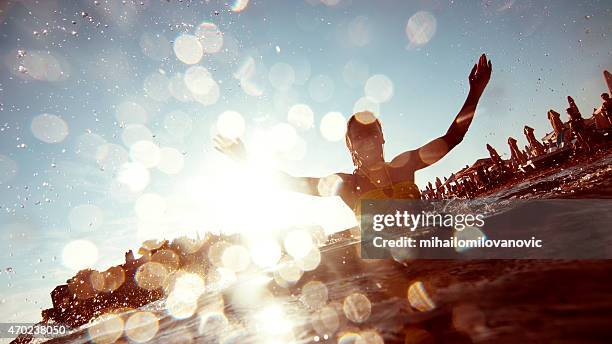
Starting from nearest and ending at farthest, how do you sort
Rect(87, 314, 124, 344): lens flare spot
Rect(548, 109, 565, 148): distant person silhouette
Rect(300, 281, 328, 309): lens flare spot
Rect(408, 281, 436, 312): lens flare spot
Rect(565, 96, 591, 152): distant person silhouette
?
Rect(408, 281, 436, 312): lens flare spot, Rect(300, 281, 328, 309): lens flare spot, Rect(87, 314, 124, 344): lens flare spot, Rect(565, 96, 591, 152): distant person silhouette, Rect(548, 109, 565, 148): distant person silhouette

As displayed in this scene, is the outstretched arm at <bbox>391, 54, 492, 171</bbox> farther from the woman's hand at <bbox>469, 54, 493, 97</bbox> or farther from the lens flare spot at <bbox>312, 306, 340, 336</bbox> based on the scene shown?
the lens flare spot at <bbox>312, 306, 340, 336</bbox>

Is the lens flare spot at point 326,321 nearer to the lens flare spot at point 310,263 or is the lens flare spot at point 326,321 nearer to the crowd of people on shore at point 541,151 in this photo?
the lens flare spot at point 310,263

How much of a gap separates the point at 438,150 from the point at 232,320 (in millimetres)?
3306

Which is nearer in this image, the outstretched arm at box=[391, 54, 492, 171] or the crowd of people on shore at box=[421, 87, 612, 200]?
the outstretched arm at box=[391, 54, 492, 171]

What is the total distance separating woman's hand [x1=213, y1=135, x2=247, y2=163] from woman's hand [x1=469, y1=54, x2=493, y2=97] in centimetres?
327

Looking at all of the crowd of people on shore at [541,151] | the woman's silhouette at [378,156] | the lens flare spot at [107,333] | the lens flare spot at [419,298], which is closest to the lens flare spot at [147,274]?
the crowd of people on shore at [541,151]

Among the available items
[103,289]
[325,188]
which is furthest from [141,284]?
[325,188]

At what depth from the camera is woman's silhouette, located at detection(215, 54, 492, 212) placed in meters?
3.79

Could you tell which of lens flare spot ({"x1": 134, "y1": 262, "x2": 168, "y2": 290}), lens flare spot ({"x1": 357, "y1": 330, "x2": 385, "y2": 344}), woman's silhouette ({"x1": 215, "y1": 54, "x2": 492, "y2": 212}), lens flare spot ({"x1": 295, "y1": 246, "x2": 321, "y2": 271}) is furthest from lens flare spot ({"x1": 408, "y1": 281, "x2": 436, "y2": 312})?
lens flare spot ({"x1": 134, "y1": 262, "x2": 168, "y2": 290})

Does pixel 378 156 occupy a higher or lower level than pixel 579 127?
higher

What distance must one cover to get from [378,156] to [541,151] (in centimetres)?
1646

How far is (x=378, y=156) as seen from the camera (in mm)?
4348

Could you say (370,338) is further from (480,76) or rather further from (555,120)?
(555,120)

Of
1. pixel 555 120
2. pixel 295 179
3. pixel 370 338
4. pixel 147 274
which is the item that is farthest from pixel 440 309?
pixel 147 274
